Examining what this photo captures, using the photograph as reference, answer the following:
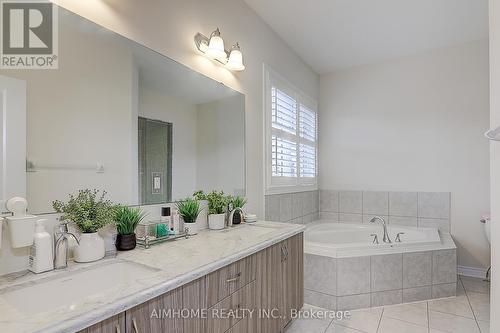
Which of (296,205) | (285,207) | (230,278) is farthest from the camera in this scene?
(296,205)

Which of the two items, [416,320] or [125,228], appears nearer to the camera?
[125,228]

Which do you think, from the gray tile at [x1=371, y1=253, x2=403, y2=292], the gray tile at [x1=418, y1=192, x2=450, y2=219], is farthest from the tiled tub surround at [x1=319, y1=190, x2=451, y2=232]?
the gray tile at [x1=371, y1=253, x2=403, y2=292]

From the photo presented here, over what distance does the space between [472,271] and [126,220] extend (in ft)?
12.6

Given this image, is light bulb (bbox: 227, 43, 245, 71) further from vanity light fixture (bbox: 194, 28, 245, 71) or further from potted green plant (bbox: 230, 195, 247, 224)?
potted green plant (bbox: 230, 195, 247, 224)

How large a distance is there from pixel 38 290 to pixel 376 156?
3.79m

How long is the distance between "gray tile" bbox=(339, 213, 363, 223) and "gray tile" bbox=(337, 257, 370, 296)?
1.39 meters

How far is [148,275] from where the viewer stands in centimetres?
106

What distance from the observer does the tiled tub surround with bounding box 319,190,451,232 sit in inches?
132

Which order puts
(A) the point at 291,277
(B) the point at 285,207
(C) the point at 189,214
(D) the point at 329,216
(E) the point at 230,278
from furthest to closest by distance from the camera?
(D) the point at 329,216 → (B) the point at 285,207 → (A) the point at 291,277 → (C) the point at 189,214 → (E) the point at 230,278

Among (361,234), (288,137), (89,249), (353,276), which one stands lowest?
(353,276)

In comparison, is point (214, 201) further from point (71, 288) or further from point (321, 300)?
point (321, 300)

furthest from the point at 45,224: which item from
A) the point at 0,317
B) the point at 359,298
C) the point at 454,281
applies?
the point at 454,281

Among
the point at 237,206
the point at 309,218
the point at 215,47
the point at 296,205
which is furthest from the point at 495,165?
the point at 309,218

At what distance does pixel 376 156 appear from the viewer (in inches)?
148
